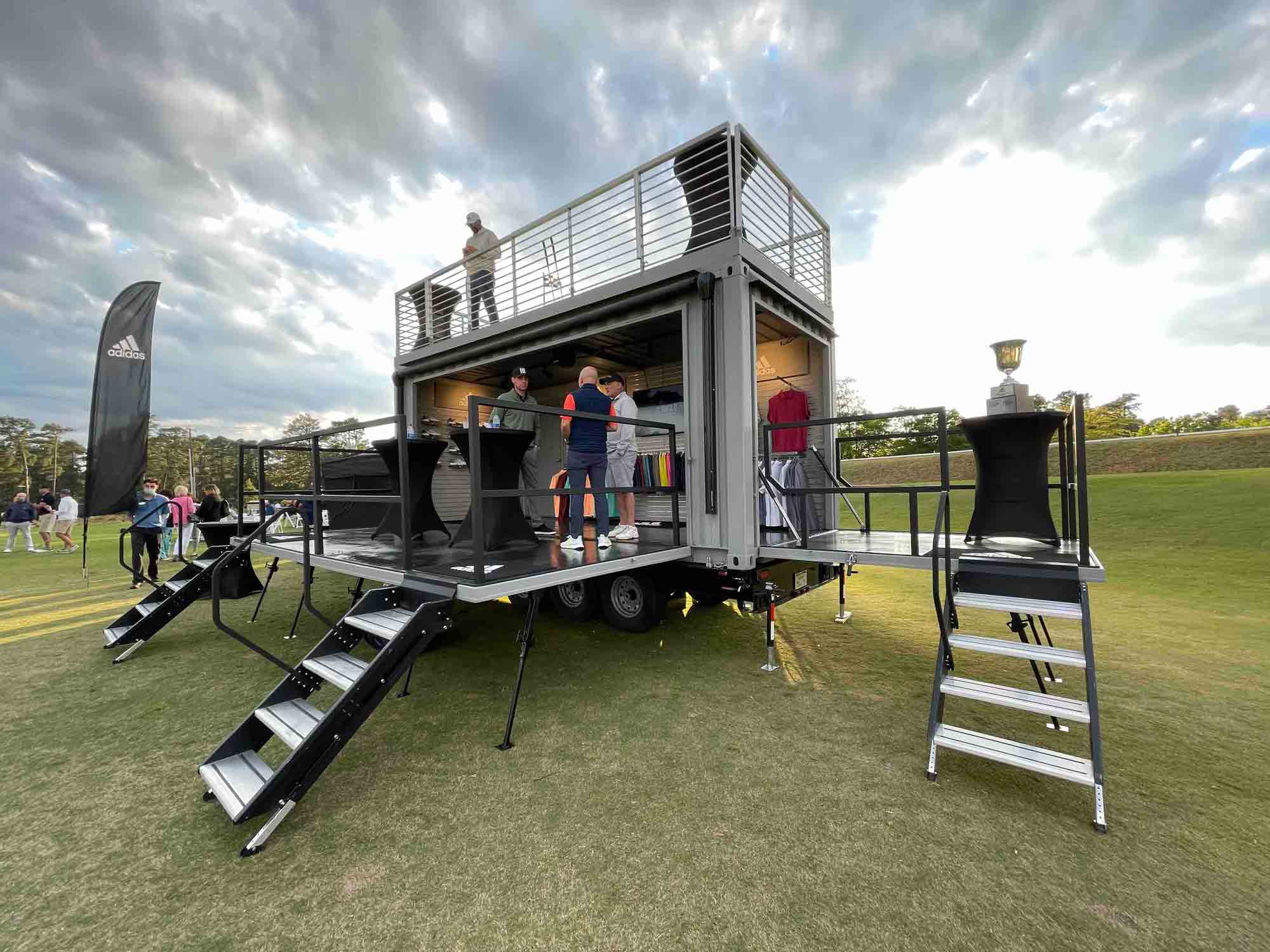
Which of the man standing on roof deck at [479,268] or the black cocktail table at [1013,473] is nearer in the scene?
the black cocktail table at [1013,473]

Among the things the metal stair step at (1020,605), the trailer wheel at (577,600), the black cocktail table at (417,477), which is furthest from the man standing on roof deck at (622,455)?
the metal stair step at (1020,605)

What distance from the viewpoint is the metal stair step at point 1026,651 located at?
2.39 m

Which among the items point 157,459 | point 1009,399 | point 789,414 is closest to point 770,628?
point 1009,399

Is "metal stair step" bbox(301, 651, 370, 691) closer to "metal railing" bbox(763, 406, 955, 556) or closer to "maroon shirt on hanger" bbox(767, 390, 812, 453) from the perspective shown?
"metal railing" bbox(763, 406, 955, 556)

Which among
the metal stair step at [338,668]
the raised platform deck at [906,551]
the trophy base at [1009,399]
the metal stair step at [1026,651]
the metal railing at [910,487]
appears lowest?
the metal stair step at [338,668]

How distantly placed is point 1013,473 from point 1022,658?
1.73 m

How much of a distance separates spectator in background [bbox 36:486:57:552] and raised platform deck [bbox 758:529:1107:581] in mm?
18092

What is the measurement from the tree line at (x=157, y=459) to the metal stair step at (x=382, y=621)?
1553 inches

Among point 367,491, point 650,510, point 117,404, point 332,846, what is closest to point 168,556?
point 117,404

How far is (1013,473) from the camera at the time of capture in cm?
385

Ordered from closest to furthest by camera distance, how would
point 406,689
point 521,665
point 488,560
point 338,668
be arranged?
point 338,668
point 521,665
point 488,560
point 406,689

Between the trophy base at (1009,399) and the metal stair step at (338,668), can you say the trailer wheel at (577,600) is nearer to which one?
the metal stair step at (338,668)

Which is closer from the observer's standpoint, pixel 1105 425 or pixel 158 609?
pixel 158 609

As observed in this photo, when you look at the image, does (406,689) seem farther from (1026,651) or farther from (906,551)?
(1026,651)
